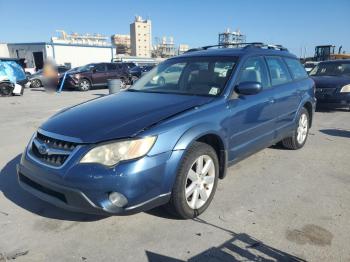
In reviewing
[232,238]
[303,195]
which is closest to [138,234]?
[232,238]

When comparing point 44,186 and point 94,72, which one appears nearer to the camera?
point 44,186

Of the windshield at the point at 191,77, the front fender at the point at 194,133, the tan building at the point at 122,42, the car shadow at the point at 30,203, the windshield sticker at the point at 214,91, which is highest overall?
the tan building at the point at 122,42

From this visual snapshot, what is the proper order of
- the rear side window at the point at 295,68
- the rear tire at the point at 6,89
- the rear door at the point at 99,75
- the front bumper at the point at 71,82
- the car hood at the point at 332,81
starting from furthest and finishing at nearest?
the rear door at the point at 99,75, the front bumper at the point at 71,82, the rear tire at the point at 6,89, the car hood at the point at 332,81, the rear side window at the point at 295,68

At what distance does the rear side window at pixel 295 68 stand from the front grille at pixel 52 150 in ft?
12.9

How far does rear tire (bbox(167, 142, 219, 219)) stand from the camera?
10.7ft

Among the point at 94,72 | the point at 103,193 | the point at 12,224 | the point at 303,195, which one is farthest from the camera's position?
the point at 94,72

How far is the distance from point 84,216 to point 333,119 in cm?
763

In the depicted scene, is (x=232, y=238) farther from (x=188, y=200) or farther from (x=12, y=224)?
(x=12, y=224)

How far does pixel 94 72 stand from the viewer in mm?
19844

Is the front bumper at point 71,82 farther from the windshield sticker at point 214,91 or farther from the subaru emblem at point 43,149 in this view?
the subaru emblem at point 43,149

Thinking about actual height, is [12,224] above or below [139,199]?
below

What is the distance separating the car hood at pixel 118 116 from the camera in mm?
3104

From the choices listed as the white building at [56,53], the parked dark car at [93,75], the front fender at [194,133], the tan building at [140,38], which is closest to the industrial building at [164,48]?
the tan building at [140,38]

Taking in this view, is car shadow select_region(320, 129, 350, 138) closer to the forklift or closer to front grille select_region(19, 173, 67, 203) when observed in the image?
front grille select_region(19, 173, 67, 203)
